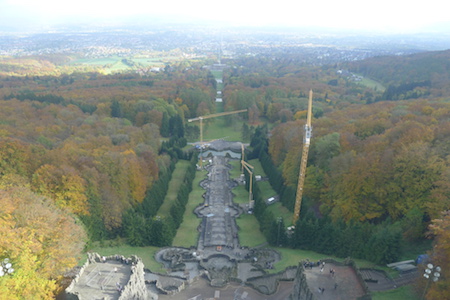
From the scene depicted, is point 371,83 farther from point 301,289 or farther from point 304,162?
point 301,289

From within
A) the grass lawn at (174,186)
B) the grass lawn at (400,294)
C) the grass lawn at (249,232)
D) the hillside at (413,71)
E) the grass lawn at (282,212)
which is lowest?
the grass lawn at (174,186)

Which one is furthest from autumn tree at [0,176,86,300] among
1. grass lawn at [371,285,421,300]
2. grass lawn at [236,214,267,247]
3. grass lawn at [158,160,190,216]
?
grass lawn at [371,285,421,300]

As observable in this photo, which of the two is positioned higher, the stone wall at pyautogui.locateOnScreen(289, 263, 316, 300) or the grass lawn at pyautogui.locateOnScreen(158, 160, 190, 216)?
the stone wall at pyautogui.locateOnScreen(289, 263, 316, 300)

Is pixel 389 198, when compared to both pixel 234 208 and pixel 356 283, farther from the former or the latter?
pixel 234 208

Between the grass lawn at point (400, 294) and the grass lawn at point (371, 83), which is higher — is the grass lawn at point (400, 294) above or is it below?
below

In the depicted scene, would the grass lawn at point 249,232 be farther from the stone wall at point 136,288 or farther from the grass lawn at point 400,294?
the grass lawn at point 400,294

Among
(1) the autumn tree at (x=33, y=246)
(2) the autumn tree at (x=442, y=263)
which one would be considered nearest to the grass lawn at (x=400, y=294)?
(2) the autumn tree at (x=442, y=263)

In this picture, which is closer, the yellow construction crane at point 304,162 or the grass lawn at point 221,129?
the yellow construction crane at point 304,162

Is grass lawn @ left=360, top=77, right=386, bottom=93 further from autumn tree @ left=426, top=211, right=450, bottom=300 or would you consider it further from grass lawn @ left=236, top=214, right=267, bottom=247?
autumn tree @ left=426, top=211, right=450, bottom=300

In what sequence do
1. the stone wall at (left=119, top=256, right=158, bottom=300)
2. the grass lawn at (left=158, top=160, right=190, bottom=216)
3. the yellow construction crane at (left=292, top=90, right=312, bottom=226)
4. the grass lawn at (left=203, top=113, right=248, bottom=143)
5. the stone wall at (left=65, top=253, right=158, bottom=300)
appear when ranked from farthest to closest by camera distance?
1. the grass lawn at (left=203, top=113, right=248, bottom=143)
2. the grass lawn at (left=158, top=160, right=190, bottom=216)
3. the yellow construction crane at (left=292, top=90, right=312, bottom=226)
4. the stone wall at (left=119, top=256, right=158, bottom=300)
5. the stone wall at (left=65, top=253, right=158, bottom=300)
